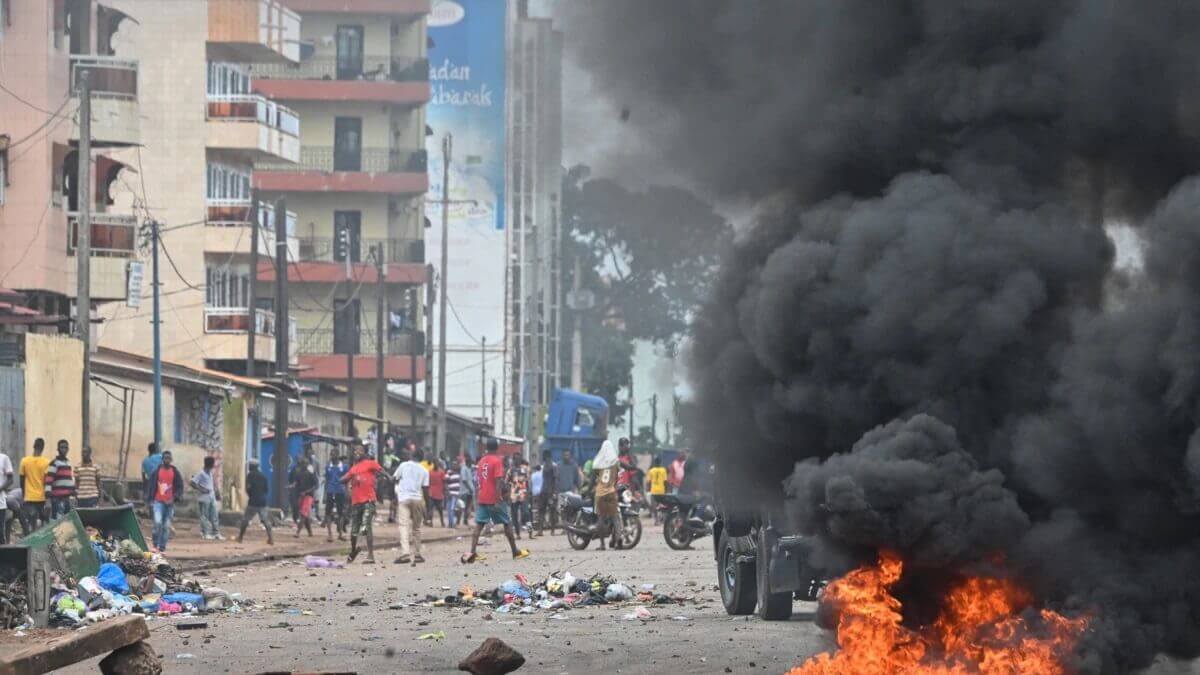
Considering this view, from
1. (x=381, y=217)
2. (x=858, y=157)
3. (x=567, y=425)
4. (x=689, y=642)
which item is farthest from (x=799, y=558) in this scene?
(x=381, y=217)

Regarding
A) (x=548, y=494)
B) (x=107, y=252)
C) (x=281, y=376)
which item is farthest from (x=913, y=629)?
(x=107, y=252)

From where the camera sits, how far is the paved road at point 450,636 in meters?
14.7

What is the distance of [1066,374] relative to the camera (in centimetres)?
1124

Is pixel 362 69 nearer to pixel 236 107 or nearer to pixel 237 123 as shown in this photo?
pixel 236 107

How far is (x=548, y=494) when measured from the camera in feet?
145

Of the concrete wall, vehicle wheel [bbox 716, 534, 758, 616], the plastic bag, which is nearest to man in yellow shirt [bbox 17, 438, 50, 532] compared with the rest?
the concrete wall

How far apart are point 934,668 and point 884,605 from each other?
1.54ft

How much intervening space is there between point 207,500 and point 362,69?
144 feet

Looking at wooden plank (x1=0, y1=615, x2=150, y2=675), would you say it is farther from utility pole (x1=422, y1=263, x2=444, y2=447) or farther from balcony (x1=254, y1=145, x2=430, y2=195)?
balcony (x1=254, y1=145, x2=430, y2=195)

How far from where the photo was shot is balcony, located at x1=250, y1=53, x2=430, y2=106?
75812 mm

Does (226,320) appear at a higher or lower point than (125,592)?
higher

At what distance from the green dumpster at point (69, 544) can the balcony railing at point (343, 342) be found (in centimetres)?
5396

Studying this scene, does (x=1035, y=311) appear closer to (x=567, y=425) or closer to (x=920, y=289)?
(x=920, y=289)

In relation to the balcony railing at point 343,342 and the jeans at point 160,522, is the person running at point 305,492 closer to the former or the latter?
the jeans at point 160,522
